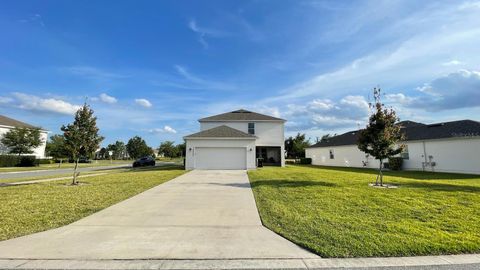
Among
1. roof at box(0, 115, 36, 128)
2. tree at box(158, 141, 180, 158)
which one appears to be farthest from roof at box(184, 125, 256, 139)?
tree at box(158, 141, 180, 158)

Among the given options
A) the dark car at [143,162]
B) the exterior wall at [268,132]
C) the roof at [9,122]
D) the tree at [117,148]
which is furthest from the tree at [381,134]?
the tree at [117,148]

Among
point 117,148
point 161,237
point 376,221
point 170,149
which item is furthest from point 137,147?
point 376,221

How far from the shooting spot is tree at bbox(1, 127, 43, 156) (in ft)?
124

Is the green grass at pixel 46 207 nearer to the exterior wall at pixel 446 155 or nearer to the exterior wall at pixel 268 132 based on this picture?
the exterior wall at pixel 268 132

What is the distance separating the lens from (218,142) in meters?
25.2

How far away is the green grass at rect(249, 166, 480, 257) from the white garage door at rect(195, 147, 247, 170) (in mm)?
14674

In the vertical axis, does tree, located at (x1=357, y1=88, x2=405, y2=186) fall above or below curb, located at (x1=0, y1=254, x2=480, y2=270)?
above

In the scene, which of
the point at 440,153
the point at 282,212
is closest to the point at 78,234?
the point at 282,212

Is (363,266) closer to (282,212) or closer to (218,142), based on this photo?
(282,212)

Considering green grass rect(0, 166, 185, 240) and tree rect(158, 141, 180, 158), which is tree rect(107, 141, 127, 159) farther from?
green grass rect(0, 166, 185, 240)

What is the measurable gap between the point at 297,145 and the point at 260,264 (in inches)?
1897

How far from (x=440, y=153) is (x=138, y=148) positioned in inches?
2407

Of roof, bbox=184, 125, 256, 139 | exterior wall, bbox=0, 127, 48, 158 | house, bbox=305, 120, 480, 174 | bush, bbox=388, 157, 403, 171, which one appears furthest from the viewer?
exterior wall, bbox=0, 127, 48, 158

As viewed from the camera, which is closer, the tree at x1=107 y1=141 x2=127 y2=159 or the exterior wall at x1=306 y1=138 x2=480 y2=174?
the exterior wall at x1=306 y1=138 x2=480 y2=174
